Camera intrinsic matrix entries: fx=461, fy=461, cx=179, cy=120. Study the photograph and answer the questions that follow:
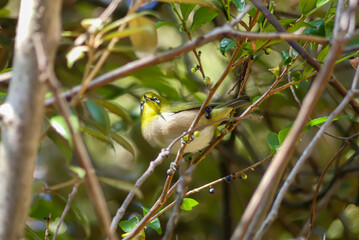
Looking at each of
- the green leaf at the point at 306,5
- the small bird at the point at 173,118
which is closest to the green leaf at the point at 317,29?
the green leaf at the point at 306,5

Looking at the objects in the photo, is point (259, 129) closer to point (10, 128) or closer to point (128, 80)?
point (128, 80)

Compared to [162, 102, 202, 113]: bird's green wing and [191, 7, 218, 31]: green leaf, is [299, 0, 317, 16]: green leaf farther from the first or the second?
[162, 102, 202, 113]: bird's green wing

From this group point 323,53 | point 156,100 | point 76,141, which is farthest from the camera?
point 156,100

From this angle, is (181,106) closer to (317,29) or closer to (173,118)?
(173,118)

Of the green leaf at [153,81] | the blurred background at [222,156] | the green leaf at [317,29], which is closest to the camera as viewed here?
the green leaf at [317,29]

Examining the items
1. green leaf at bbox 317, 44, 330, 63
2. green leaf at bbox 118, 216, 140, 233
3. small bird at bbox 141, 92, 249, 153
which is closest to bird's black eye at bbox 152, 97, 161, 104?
small bird at bbox 141, 92, 249, 153

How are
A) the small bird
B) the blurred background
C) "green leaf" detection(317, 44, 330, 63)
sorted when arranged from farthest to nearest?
the blurred background, the small bird, "green leaf" detection(317, 44, 330, 63)

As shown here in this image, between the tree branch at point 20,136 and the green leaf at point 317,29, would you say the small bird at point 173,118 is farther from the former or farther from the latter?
the tree branch at point 20,136

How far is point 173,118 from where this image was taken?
1.66 meters

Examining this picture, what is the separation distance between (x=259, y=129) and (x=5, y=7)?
1152 millimetres

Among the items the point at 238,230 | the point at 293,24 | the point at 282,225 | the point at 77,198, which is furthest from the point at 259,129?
the point at 238,230

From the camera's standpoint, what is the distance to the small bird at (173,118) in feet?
4.93

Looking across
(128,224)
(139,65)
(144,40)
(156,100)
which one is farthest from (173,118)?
(139,65)

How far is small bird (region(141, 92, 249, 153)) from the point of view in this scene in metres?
1.50
